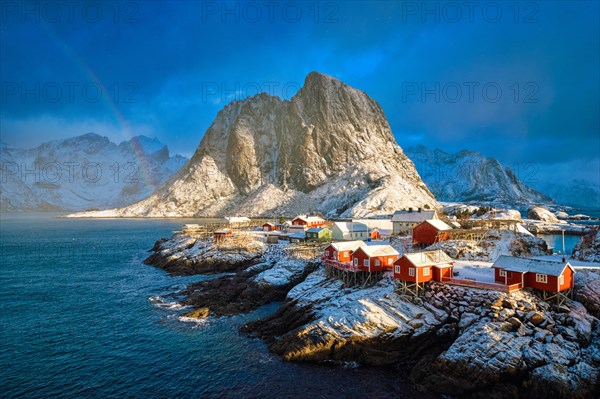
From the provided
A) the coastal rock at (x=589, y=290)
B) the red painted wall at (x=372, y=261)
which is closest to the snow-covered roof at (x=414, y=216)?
the red painted wall at (x=372, y=261)

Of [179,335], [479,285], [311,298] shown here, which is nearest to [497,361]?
[479,285]

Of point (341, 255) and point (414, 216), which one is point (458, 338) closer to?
point (341, 255)

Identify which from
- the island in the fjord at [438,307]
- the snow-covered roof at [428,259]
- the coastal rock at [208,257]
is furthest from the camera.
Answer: the coastal rock at [208,257]

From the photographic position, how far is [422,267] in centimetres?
3309

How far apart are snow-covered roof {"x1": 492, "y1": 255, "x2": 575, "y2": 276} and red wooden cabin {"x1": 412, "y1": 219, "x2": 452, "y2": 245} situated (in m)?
18.0

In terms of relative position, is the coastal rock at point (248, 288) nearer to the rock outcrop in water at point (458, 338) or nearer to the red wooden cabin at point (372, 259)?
the rock outcrop in water at point (458, 338)

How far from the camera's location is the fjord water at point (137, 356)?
23766 millimetres

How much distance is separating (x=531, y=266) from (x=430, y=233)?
20.6 meters

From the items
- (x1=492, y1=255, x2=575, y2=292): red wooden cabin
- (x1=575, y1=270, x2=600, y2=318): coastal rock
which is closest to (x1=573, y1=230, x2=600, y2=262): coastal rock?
(x1=575, y1=270, x2=600, y2=318): coastal rock

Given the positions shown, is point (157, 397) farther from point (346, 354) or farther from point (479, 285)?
point (479, 285)

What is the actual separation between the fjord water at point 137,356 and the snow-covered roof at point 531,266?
14.3m

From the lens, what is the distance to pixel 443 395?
2292 cm

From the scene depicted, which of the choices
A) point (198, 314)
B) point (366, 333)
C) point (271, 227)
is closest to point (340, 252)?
point (366, 333)

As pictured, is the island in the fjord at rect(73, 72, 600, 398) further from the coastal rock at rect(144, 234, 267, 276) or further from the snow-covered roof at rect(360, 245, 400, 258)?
the coastal rock at rect(144, 234, 267, 276)
